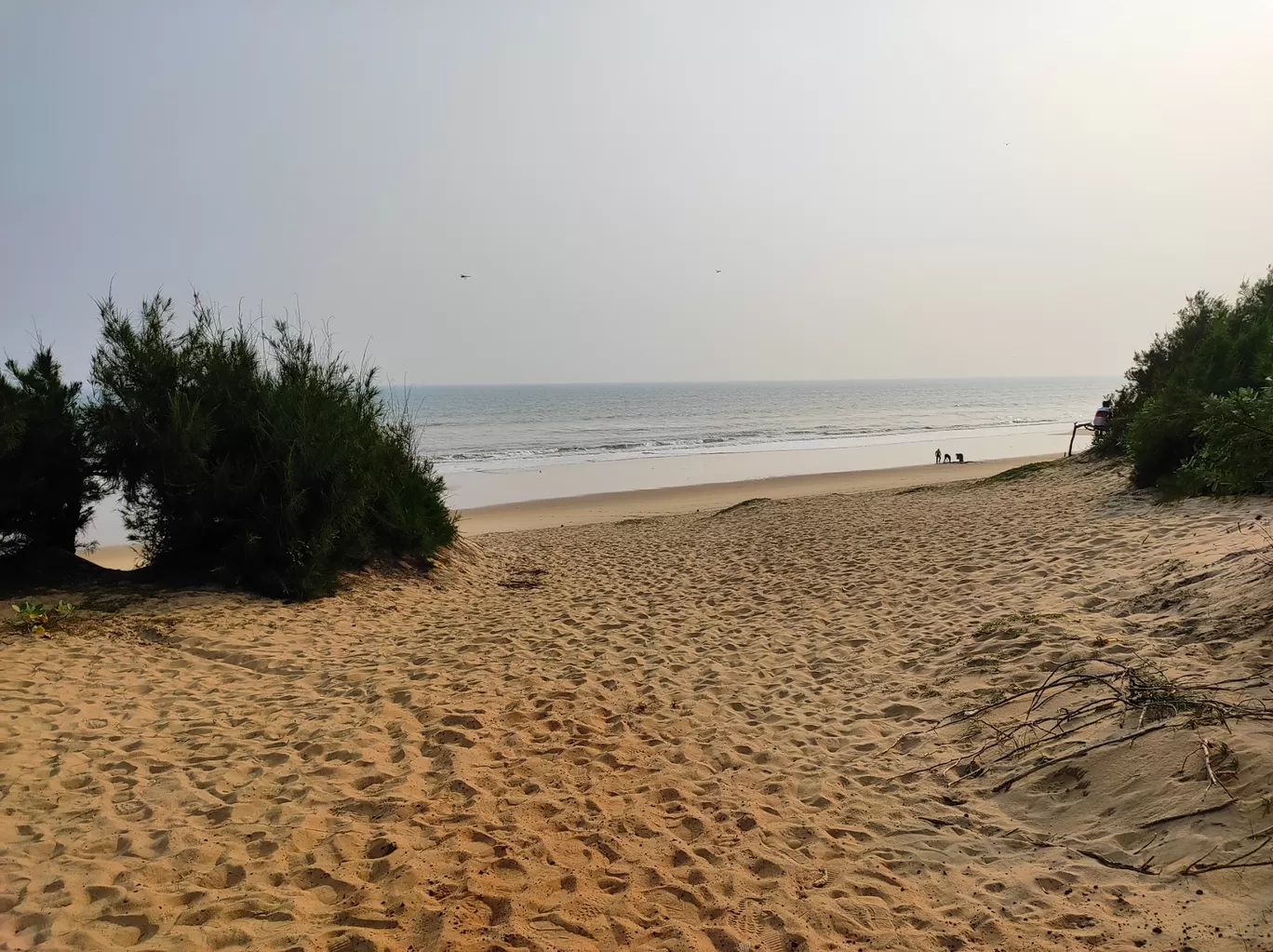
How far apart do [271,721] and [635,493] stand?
1936cm

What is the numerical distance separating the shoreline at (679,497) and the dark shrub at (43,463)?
804 cm

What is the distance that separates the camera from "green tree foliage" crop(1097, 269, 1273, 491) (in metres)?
4.91

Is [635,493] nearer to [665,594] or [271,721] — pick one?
[665,594]

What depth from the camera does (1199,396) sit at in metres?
8.91

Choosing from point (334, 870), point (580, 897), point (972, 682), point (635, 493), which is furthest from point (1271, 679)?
point (635, 493)

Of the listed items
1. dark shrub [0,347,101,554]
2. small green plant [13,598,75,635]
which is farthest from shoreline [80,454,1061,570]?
small green plant [13,598,75,635]

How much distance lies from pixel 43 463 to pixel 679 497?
17117 mm

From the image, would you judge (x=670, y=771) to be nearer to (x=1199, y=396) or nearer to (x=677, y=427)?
(x=1199, y=396)

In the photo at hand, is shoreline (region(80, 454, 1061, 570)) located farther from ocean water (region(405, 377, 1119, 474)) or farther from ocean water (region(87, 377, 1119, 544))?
ocean water (region(405, 377, 1119, 474))

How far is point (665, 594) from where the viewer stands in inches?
363

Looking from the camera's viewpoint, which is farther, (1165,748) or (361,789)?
(361,789)

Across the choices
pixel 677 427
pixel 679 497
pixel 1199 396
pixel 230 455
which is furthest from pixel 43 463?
pixel 677 427

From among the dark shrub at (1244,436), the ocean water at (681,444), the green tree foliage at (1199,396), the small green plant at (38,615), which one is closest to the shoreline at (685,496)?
the ocean water at (681,444)

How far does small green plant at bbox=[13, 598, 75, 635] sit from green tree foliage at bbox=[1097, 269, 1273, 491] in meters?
9.23
